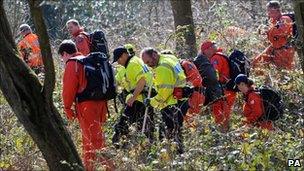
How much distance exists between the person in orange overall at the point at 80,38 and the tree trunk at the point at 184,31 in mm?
2027

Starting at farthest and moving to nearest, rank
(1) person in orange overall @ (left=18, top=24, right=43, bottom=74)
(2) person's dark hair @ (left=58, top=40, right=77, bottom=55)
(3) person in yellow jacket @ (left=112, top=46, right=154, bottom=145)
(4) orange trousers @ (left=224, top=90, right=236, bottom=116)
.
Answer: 1. (1) person in orange overall @ (left=18, top=24, right=43, bottom=74)
2. (4) orange trousers @ (left=224, top=90, right=236, bottom=116)
3. (3) person in yellow jacket @ (left=112, top=46, right=154, bottom=145)
4. (2) person's dark hair @ (left=58, top=40, right=77, bottom=55)

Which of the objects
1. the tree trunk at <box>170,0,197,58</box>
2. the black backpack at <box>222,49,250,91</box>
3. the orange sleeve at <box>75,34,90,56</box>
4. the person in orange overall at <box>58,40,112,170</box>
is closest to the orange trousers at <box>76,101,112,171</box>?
the person in orange overall at <box>58,40,112,170</box>

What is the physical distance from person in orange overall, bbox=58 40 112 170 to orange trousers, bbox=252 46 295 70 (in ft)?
13.6

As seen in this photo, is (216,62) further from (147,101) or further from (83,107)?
(83,107)

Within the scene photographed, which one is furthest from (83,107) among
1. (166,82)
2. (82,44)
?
(82,44)

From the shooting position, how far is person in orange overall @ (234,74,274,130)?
9578 millimetres

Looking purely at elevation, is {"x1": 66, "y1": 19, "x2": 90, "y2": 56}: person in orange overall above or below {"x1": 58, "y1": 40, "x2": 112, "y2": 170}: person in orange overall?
above

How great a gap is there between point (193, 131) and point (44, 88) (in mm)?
2282

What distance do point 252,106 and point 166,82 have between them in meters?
1.23

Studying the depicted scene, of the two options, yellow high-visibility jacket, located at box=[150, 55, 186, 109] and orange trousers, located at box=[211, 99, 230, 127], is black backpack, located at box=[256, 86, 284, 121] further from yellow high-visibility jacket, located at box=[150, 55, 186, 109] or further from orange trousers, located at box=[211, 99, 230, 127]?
yellow high-visibility jacket, located at box=[150, 55, 186, 109]

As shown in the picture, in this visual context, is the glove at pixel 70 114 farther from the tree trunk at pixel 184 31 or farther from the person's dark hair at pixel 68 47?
the tree trunk at pixel 184 31

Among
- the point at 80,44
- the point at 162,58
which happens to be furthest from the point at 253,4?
the point at 162,58

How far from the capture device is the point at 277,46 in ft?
41.5

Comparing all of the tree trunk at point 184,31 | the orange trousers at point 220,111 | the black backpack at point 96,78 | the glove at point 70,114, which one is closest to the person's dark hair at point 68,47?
the black backpack at point 96,78
